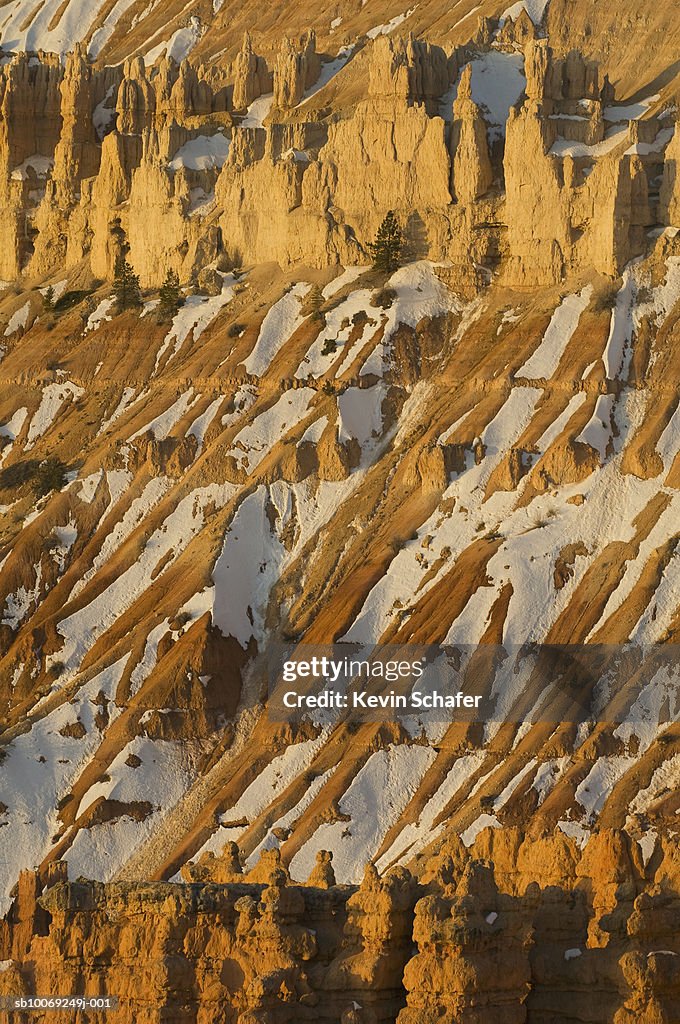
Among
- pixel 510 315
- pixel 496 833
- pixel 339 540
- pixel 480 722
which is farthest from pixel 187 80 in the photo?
pixel 496 833

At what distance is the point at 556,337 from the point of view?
116500 mm

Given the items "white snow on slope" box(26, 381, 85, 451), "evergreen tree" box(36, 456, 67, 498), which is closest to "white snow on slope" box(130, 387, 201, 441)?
"evergreen tree" box(36, 456, 67, 498)

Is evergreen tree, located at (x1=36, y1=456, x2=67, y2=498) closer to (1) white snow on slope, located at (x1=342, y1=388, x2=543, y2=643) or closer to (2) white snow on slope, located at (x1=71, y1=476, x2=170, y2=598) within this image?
(2) white snow on slope, located at (x1=71, y1=476, x2=170, y2=598)

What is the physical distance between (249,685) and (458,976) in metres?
56.8

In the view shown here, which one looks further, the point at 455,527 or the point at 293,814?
the point at 455,527

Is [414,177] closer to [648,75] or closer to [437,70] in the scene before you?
[437,70]

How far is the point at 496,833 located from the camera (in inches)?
2495

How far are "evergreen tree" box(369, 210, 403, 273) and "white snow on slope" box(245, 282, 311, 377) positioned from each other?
3143 millimetres

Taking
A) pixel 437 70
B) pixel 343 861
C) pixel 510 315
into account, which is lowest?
pixel 343 861

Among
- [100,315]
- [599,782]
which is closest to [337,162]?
[100,315]

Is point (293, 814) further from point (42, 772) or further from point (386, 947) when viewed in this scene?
point (386, 947)

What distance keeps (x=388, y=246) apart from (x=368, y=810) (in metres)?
33.8

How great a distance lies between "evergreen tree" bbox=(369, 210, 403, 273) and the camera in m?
124

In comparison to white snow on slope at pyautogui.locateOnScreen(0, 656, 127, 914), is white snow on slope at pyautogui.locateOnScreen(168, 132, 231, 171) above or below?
above
